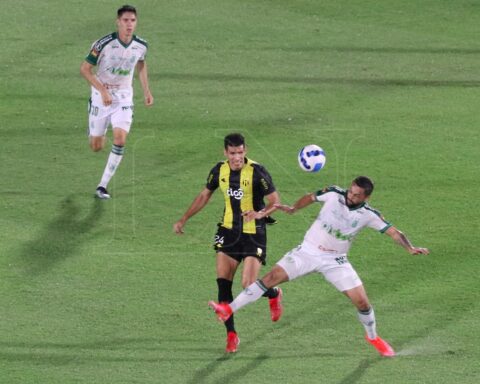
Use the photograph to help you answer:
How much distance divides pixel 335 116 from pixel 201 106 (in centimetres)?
227

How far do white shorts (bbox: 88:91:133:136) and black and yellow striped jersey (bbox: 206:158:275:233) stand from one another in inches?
152

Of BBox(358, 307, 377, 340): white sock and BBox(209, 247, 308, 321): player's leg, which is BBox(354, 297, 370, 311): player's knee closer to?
BBox(358, 307, 377, 340): white sock

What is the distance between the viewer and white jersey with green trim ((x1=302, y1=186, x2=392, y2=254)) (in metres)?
13.7

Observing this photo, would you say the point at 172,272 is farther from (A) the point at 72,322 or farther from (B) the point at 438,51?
(B) the point at 438,51

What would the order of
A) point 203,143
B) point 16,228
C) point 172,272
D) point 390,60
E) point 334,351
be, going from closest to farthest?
1. point 334,351
2. point 172,272
3. point 16,228
4. point 203,143
5. point 390,60

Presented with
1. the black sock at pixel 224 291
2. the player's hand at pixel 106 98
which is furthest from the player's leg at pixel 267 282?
the player's hand at pixel 106 98

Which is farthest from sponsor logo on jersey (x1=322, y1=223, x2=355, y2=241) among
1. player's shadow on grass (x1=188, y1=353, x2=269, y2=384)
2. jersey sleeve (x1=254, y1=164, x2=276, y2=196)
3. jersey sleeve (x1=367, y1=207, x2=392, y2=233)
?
player's shadow on grass (x1=188, y1=353, x2=269, y2=384)

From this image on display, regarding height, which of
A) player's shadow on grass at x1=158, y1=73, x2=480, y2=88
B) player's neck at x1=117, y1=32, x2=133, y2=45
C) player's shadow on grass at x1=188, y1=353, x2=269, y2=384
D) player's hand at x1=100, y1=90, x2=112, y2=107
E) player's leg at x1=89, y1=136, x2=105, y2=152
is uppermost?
player's neck at x1=117, y1=32, x2=133, y2=45

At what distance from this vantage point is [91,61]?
1767cm

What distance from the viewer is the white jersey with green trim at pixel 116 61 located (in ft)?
58.3

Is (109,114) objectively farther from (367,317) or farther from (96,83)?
(367,317)

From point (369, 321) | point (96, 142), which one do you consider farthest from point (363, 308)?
point (96, 142)

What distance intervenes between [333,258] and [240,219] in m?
1.15

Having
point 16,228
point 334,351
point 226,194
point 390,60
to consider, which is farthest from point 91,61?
point 390,60
